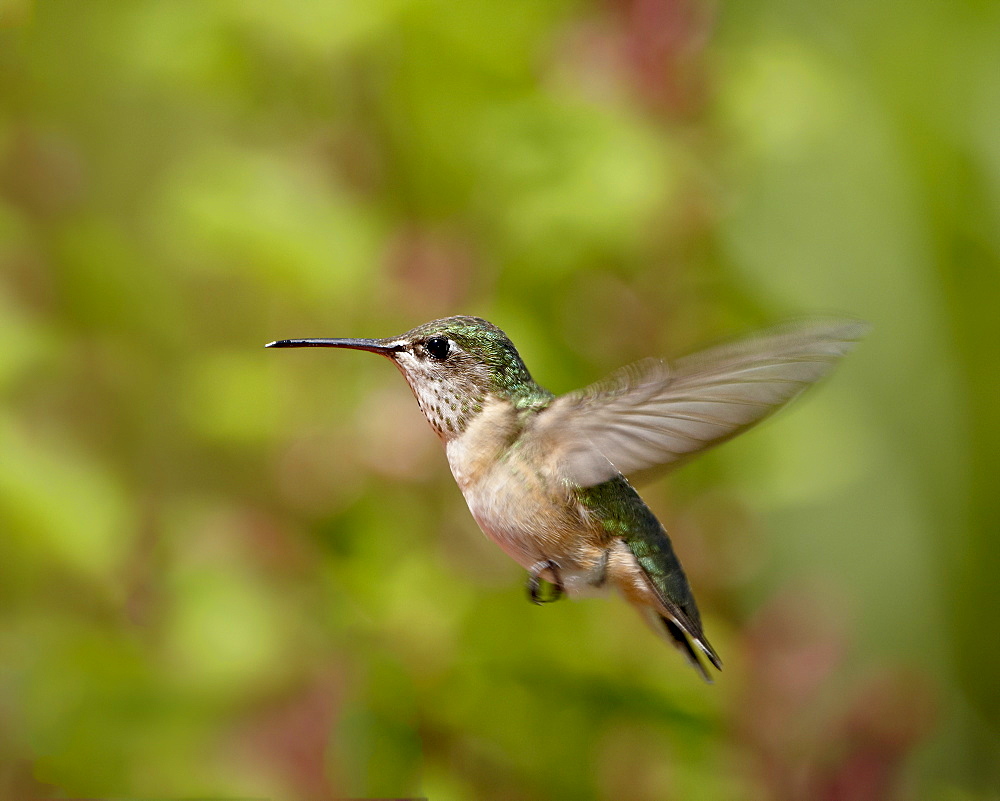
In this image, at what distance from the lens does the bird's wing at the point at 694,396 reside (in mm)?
676

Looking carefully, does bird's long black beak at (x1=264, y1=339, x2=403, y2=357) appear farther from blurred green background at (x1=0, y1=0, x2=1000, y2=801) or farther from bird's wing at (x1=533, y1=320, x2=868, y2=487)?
blurred green background at (x1=0, y1=0, x2=1000, y2=801)

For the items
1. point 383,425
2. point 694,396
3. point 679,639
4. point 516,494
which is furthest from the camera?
point 383,425

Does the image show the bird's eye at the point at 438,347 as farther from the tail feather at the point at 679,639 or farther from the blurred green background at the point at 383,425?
the blurred green background at the point at 383,425

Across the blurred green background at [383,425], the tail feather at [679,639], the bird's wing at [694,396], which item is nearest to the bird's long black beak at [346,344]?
A: the bird's wing at [694,396]

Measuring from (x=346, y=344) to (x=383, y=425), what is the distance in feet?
2.22

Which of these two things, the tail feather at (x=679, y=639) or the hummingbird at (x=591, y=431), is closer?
the hummingbird at (x=591, y=431)

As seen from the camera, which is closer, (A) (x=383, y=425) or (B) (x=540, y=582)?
(B) (x=540, y=582)

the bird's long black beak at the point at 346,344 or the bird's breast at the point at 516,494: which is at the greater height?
the bird's long black beak at the point at 346,344

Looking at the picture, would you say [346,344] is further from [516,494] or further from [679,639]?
[679,639]

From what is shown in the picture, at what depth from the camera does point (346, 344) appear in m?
0.79

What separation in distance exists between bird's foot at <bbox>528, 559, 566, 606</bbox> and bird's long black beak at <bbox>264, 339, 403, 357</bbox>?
8.6 inches

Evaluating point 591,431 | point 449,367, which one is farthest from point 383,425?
point 591,431

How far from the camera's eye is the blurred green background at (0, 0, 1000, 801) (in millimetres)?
1454

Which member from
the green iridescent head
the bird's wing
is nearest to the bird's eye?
the green iridescent head
